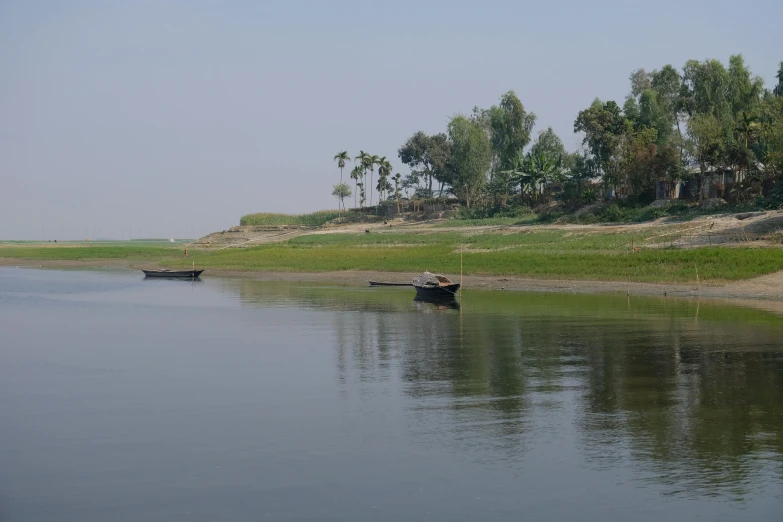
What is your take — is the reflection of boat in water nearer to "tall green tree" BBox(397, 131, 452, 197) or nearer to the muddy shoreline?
the muddy shoreline

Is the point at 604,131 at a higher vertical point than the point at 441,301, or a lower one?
higher

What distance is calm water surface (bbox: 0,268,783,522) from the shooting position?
645 inches

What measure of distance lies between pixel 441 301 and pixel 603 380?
86.5ft

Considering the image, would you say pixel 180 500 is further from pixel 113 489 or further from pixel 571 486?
pixel 571 486

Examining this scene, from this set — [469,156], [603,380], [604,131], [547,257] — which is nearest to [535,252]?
[547,257]

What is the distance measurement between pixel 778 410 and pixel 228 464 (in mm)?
14009

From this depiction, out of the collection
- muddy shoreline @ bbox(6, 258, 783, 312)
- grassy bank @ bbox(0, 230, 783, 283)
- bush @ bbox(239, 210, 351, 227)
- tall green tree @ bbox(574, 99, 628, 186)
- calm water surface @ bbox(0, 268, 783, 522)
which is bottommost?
calm water surface @ bbox(0, 268, 783, 522)

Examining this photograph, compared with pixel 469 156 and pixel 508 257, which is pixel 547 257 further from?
pixel 469 156

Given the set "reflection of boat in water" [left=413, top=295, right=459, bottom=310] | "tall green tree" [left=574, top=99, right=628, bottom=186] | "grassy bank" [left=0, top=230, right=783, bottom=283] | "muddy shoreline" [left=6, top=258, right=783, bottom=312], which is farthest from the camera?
"tall green tree" [left=574, top=99, right=628, bottom=186]

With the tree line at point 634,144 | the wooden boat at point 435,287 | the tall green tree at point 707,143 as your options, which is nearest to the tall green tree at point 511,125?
the tree line at point 634,144

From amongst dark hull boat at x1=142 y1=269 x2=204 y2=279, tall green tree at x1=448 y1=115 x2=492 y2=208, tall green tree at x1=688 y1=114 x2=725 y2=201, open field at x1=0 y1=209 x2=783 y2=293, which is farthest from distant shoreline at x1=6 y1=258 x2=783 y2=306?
tall green tree at x1=448 y1=115 x2=492 y2=208

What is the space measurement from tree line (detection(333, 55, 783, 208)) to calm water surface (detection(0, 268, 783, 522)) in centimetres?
3474

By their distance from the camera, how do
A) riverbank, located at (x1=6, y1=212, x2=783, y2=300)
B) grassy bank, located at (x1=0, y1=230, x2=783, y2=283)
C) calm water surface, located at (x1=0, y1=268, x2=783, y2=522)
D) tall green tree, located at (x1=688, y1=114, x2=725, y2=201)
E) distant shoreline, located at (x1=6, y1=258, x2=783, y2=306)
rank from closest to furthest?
calm water surface, located at (x1=0, y1=268, x2=783, y2=522) → distant shoreline, located at (x1=6, y1=258, x2=783, y2=306) → riverbank, located at (x1=6, y1=212, x2=783, y2=300) → grassy bank, located at (x1=0, y1=230, x2=783, y2=283) → tall green tree, located at (x1=688, y1=114, x2=725, y2=201)

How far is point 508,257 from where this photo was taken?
6888 centimetres
